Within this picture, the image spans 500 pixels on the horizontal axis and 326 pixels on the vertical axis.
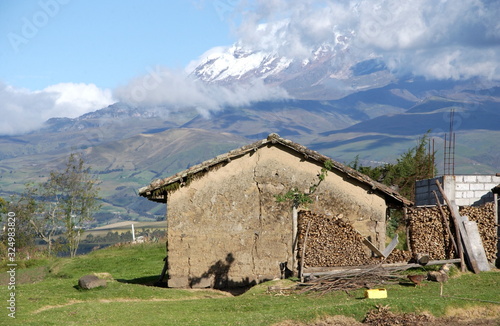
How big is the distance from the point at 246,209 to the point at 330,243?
3.67 metres

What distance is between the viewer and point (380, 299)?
20375 millimetres

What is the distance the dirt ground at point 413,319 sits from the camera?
18.5 m

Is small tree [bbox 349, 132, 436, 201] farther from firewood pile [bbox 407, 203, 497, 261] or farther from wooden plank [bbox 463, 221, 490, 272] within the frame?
wooden plank [bbox 463, 221, 490, 272]

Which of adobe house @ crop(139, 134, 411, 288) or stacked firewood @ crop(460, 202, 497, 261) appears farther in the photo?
stacked firewood @ crop(460, 202, 497, 261)

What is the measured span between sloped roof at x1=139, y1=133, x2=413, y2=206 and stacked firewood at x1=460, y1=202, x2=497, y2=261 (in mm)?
2411

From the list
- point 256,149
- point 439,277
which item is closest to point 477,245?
point 439,277

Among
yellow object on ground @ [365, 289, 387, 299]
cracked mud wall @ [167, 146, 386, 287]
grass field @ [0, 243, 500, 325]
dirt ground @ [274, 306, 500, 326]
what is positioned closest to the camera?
dirt ground @ [274, 306, 500, 326]

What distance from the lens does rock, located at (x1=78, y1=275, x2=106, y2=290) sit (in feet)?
84.6

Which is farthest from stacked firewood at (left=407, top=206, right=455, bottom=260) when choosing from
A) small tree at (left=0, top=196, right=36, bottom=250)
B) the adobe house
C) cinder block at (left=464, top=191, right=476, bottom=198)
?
small tree at (left=0, top=196, right=36, bottom=250)

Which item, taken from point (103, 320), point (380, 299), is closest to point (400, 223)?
point (380, 299)

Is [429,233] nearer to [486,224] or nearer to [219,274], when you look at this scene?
[486,224]

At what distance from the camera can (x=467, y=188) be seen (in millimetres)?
32312

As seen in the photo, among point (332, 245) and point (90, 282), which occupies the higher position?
point (332, 245)

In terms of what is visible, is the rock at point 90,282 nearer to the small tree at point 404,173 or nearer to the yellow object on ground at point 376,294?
the yellow object on ground at point 376,294
